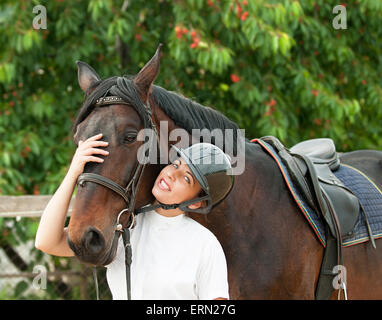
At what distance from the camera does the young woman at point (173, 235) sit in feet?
4.70

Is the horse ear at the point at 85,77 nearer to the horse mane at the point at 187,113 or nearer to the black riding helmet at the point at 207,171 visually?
the horse mane at the point at 187,113

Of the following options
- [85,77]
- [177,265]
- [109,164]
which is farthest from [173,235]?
[85,77]

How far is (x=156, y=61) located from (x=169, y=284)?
2.83 feet

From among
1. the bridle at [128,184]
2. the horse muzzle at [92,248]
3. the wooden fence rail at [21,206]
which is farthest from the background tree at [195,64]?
the horse muzzle at [92,248]

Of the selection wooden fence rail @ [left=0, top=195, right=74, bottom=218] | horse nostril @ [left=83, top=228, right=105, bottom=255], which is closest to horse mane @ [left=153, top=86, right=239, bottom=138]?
horse nostril @ [left=83, top=228, right=105, bottom=255]

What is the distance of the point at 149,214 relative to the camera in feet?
5.37

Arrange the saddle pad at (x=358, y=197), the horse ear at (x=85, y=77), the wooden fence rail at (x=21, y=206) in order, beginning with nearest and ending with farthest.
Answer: the horse ear at (x=85, y=77)
the saddle pad at (x=358, y=197)
the wooden fence rail at (x=21, y=206)

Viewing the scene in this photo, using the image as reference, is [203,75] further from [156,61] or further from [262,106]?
[156,61]

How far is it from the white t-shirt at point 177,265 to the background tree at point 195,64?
237cm

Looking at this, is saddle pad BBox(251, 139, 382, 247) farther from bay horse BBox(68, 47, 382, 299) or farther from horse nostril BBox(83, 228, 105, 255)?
horse nostril BBox(83, 228, 105, 255)

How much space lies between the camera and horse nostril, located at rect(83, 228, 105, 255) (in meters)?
1.48

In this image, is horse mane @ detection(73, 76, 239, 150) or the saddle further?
the saddle

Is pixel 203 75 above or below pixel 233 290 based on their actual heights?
above
